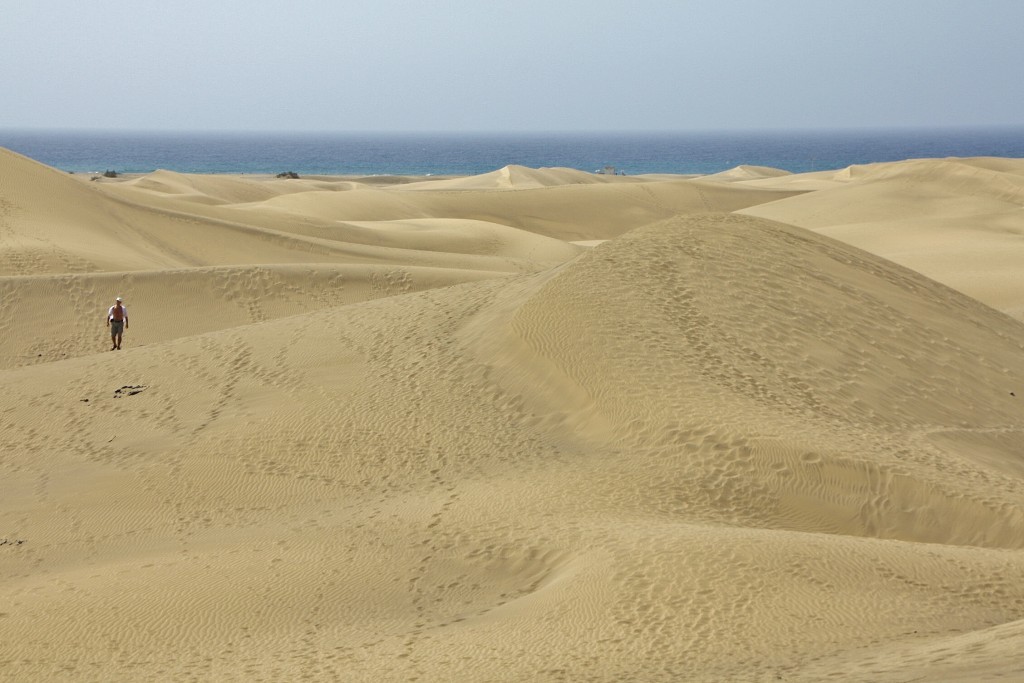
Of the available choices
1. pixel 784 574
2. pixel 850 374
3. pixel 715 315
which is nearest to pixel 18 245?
pixel 715 315

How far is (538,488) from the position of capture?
9742 mm

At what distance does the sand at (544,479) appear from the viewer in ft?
23.6

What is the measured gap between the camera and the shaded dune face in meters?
9.63

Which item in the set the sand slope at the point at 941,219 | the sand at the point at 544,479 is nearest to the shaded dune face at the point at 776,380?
the sand at the point at 544,479

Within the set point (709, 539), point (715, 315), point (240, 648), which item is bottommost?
point (240, 648)

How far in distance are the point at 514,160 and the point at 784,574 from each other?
14405 centimetres

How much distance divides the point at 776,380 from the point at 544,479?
10.4ft

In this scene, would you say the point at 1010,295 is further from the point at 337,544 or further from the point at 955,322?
the point at 337,544

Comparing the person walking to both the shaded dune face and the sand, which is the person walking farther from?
the shaded dune face

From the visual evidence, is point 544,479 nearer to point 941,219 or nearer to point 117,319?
point 117,319

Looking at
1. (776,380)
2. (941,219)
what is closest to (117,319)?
(776,380)

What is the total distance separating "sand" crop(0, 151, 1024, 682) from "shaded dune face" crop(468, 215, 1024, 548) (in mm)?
40

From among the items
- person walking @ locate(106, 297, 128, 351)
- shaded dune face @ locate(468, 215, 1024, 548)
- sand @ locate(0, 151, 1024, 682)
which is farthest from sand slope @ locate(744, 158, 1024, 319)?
person walking @ locate(106, 297, 128, 351)

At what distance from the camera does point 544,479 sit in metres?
9.97
